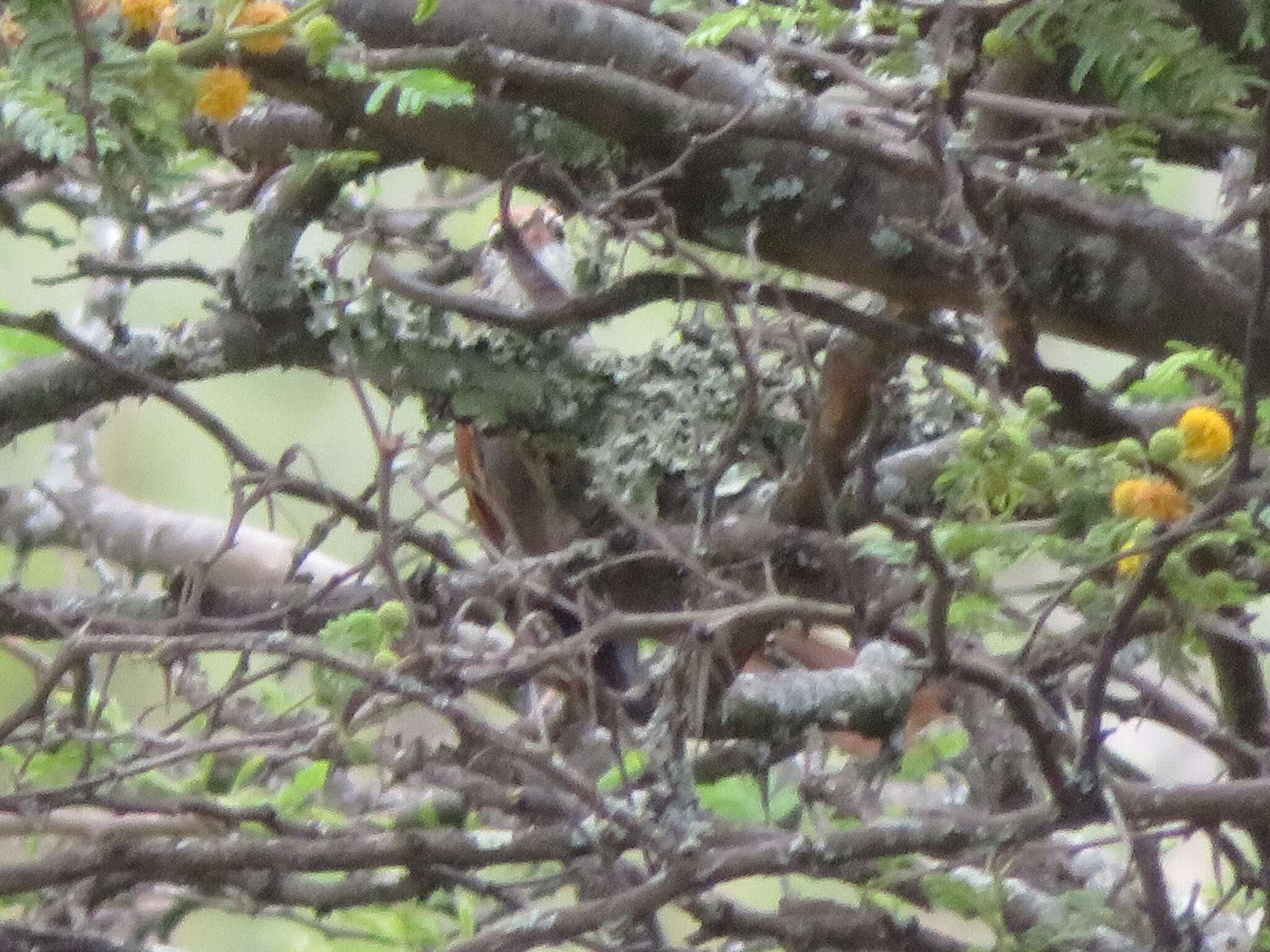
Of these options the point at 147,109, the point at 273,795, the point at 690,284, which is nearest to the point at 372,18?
the point at 147,109

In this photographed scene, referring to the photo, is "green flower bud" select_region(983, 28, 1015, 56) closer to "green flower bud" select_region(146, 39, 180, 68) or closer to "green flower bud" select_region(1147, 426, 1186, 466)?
"green flower bud" select_region(1147, 426, 1186, 466)

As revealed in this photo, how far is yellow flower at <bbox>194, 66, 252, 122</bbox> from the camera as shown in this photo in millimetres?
721

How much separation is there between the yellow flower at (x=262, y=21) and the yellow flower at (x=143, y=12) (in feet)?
0.12

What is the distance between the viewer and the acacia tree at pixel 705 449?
747mm

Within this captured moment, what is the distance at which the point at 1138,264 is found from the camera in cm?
92

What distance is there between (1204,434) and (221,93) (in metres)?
0.49

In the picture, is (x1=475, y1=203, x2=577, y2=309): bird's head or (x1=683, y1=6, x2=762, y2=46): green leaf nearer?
(x1=683, y1=6, x2=762, y2=46): green leaf

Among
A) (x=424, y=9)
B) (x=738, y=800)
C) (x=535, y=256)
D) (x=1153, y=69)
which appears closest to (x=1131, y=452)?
(x=1153, y=69)

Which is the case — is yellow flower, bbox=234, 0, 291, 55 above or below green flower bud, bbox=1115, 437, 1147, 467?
above

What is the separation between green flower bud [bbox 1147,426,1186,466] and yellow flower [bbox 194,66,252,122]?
0.47 m

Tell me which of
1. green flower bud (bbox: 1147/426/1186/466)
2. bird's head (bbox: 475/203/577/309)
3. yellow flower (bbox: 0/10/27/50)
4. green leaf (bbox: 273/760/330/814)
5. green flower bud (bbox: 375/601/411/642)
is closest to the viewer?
green flower bud (bbox: 1147/426/1186/466)

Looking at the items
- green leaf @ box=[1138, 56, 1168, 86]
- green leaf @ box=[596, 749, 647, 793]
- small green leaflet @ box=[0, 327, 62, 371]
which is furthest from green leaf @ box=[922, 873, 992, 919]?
small green leaflet @ box=[0, 327, 62, 371]

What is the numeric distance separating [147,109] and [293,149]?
1.37 feet

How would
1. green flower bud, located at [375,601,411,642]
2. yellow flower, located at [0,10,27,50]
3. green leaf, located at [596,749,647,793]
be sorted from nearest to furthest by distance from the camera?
yellow flower, located at [0,10,27,50], green flower bud, located at [375,601,411,642], green leaf, located at [596,749,647,793]
